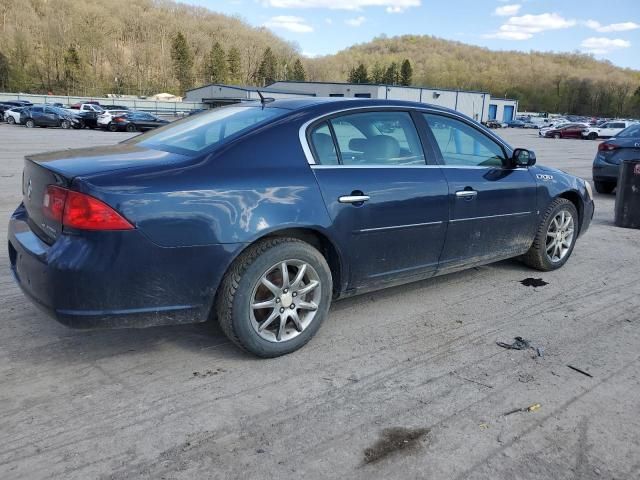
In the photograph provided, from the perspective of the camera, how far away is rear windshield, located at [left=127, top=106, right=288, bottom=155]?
3609 millimetres

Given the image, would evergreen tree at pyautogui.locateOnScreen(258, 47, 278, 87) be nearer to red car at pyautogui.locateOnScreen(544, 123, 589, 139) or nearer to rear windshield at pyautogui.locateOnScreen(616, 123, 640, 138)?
red car at pyautogui.locateOnScreen(544, 123, 589, 139)

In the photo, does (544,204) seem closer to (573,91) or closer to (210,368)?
(210,368)

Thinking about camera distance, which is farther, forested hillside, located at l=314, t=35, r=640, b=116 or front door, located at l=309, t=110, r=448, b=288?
forested hillside, located at l=314, t=35, r=640, b=116

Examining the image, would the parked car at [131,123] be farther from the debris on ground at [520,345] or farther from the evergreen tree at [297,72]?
the evergreen tree at [297,72]

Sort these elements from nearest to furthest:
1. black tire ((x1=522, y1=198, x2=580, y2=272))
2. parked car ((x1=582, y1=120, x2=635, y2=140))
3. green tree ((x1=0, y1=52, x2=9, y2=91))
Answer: black tire ((x1=522, y1=198, x2=580, y2=272)), parked car ((x1=582, y1=120, x2=635, y2=140)), green tree ((x1=0, y1=52, x2=9, y2=91))

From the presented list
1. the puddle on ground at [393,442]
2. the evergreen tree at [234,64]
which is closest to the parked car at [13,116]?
the puddle on ground at [393,442]

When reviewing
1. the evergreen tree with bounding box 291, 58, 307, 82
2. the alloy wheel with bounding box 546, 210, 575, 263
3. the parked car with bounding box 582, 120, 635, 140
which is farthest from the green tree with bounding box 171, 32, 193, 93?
the alloy wheel with bounding box 546, 210, 575, 263

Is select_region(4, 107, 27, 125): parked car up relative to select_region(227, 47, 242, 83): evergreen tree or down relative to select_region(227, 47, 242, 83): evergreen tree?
down

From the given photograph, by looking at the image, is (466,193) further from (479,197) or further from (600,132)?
(600,132)

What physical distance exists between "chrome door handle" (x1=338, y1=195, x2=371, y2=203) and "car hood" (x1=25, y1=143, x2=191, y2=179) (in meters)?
1.01

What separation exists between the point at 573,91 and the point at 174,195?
156 m

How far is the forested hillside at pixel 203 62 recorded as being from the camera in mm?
107625

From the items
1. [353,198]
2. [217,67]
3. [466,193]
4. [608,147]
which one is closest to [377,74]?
[217,67]

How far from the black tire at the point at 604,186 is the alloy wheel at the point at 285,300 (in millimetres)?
9242
